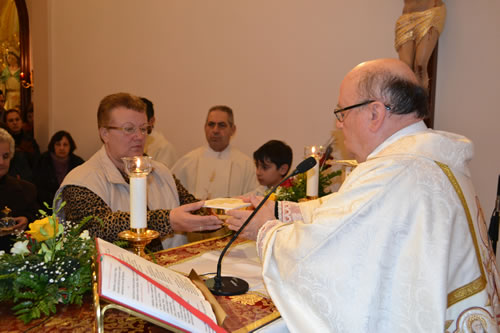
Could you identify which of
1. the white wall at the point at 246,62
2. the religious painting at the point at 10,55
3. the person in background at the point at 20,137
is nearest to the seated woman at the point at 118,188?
the white wall at the point at 246,62

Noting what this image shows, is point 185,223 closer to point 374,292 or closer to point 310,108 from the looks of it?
point 374,292

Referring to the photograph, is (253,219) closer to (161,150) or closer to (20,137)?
(161,150)

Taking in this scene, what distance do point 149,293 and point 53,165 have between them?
6700mm

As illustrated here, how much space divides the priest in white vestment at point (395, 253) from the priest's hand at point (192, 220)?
62cm

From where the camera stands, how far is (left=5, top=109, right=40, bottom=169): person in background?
323 inches

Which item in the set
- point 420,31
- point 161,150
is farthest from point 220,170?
point 420,31

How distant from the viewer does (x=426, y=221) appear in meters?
1.64

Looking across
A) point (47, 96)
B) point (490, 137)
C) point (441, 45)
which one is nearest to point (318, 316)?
point (490, 137)

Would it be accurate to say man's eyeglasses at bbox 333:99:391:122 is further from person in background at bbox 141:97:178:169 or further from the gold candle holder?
person in background at bbox 141:97:178:169

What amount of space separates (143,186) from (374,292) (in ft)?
3.47

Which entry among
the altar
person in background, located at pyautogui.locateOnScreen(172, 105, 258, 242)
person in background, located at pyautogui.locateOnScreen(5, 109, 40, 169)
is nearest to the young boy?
person in background, located at pyautogui.locateOnScreen(172, 105, 258, 242)

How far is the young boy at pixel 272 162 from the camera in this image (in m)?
4.55

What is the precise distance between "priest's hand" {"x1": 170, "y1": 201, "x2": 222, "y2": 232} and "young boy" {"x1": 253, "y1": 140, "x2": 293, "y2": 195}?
2.02 meters

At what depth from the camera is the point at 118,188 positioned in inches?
120
